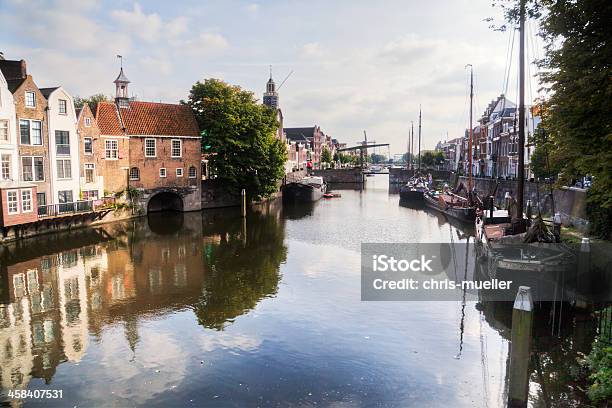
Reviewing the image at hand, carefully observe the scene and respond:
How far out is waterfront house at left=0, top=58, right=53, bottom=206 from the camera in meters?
36.9

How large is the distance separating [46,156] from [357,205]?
39.5m

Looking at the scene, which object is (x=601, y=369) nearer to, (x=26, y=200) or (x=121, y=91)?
(x=26, y=200)

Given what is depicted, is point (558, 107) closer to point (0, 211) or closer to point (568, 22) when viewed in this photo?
point (568, 22)

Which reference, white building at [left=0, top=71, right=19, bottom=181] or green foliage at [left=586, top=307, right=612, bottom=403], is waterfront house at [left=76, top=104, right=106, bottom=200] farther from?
green foliage at [left=586, top=307, right=612, bottom=403]

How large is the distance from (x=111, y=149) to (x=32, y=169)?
1109cm

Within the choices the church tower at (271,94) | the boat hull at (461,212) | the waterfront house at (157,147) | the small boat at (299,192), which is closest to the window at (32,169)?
A: the waterfront house at (157,147)

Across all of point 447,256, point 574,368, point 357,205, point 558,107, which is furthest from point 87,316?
A: point 357,205

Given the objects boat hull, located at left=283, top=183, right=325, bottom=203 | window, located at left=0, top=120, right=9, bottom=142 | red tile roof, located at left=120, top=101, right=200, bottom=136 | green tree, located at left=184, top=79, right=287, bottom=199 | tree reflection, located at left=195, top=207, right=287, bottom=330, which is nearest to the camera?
tree reflection, located at left=195, top=207, right=287, bottom=330

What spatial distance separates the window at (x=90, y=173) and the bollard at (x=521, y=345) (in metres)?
41.6

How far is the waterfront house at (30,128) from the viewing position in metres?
36.9

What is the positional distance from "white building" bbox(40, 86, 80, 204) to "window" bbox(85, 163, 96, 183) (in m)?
1.92

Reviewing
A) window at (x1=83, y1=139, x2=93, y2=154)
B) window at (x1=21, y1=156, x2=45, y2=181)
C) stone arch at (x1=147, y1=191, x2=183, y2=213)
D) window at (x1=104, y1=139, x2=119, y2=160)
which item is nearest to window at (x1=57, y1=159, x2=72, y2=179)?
window at (x1=21, y1=156, x2=45, y2=181)

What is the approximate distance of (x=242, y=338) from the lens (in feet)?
53.7

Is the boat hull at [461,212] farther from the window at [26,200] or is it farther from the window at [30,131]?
the window at [30,131]
